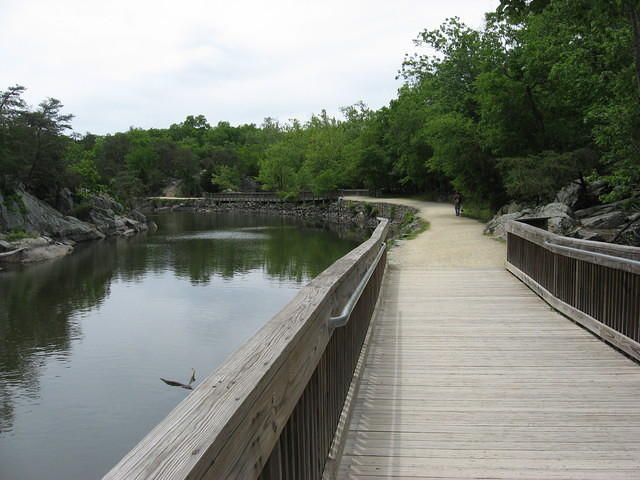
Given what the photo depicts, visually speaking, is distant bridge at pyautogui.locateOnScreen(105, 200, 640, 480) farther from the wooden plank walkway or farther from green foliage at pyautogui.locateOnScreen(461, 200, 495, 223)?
green foliage at pyautogui.locateOnScreen(461, 200, 495, 223)

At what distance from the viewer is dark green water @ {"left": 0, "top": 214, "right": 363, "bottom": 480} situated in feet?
33.0

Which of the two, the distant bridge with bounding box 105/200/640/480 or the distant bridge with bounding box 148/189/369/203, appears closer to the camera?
the distant bridge with bounding box 105/200/640/480

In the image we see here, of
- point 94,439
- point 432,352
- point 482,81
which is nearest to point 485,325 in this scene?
point 432,352

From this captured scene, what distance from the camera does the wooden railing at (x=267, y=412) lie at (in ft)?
4.07

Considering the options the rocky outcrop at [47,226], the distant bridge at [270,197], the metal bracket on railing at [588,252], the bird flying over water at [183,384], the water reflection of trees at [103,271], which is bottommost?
the bird flying over water at [183,384]

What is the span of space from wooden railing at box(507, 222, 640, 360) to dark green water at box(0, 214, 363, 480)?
23.9 feet

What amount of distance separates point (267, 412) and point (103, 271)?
91.3ft

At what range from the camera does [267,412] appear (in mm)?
1829

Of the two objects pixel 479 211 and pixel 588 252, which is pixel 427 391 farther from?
pixel 479 211

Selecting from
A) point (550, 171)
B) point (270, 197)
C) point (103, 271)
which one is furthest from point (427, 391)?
point (270, 197)

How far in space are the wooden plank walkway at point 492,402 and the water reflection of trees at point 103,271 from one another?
8.65 meters

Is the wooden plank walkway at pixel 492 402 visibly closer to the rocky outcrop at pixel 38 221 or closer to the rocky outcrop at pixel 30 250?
the rocky outcrop at pixel 30 250

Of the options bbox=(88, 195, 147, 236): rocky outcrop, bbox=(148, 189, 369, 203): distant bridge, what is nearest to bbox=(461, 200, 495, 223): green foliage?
bbox=(88, 195, 147, 236): rocky outcrop

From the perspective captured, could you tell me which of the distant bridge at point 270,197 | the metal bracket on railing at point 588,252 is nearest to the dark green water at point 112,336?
the metal bracket on railing at point 588,252
